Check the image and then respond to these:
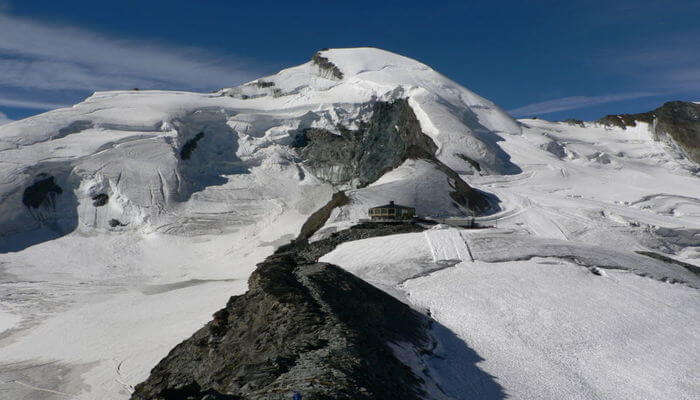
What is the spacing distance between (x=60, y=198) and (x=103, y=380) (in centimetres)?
3078

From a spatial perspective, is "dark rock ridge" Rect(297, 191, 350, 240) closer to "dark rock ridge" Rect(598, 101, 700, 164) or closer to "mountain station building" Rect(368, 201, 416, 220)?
"mountain station building" Rect(368, 201, 416, 220)

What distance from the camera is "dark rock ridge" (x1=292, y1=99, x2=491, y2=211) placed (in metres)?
59.5

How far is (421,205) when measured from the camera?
41656mm

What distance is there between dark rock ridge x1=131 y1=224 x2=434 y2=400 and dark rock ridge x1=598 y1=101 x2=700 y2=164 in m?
62.2

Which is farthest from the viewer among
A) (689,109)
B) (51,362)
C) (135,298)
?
(689,109)

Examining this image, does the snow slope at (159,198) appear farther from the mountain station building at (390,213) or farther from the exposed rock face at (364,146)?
the mountain station building at (390,213)

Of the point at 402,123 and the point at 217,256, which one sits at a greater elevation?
the point at 402,123

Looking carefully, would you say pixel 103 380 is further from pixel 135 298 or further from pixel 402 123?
pixel 402 123

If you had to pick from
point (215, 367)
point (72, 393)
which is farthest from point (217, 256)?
point (215, 367)

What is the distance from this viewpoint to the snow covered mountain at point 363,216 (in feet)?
66.8

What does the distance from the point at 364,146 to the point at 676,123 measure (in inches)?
1599

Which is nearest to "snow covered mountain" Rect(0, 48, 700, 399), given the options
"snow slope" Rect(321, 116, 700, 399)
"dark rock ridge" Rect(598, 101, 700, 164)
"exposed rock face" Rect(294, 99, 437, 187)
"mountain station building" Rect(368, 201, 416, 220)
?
"snow slope" Rect(321, 116, 700, 399)

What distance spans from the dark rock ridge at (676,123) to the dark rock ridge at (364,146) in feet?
105

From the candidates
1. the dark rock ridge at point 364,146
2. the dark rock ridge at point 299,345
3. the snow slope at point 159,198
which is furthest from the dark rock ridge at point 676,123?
the dark rock ridge at point 299,345
